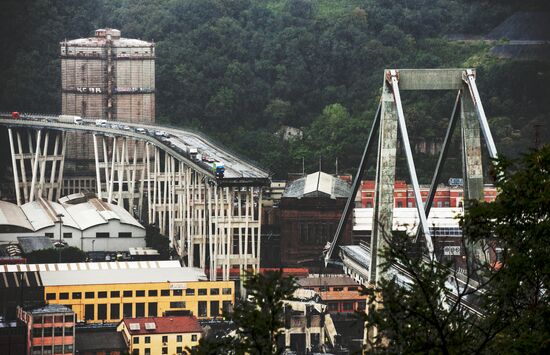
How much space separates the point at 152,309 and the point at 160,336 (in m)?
3.59

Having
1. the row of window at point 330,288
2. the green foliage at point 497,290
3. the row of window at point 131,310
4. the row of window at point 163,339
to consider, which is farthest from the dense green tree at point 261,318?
the row of window at point 330,288

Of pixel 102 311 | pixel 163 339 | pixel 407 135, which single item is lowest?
pixel 163 339

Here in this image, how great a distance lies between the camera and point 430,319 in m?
15.9

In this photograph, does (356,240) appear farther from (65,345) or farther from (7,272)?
(65,345)

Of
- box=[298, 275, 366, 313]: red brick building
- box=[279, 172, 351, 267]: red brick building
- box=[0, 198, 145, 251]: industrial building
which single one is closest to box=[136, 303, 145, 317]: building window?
box=[298, 275, 366, 313]: red brick building

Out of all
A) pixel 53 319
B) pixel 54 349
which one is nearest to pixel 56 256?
pixel 53 319

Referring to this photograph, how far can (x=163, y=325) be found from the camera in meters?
36.4

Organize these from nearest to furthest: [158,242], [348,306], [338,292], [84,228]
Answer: [348,306] < [338,292] < [84,228] < [158,242]

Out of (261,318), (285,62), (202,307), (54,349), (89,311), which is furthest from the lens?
(285,62)

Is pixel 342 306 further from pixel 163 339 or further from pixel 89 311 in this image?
pixel 163 339

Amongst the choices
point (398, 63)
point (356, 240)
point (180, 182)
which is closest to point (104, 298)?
point (356, 240)

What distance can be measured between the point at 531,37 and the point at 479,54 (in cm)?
236

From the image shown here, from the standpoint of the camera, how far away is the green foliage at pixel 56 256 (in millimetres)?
44500

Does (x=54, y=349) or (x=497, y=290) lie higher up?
(x=497, y=290)
